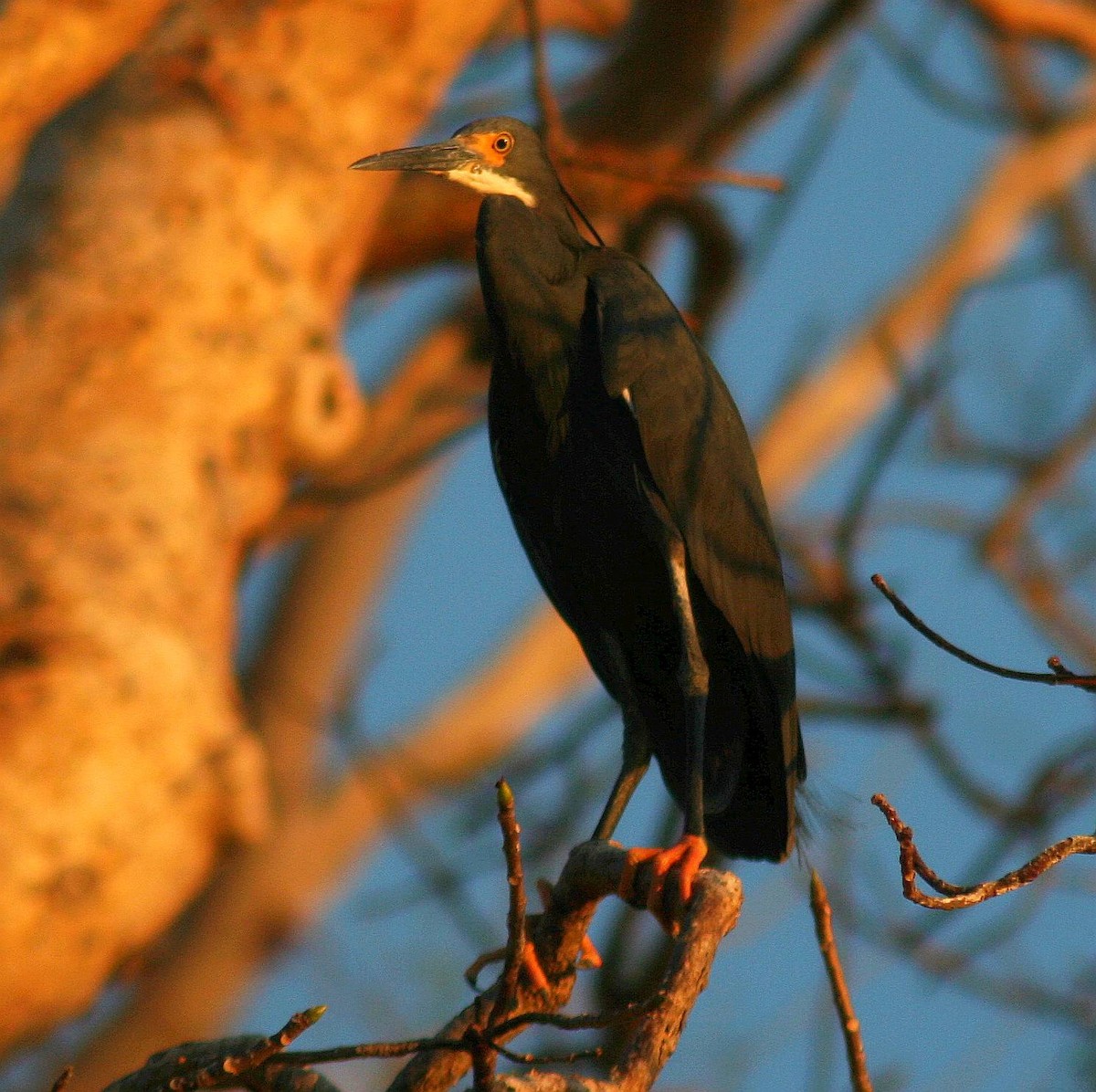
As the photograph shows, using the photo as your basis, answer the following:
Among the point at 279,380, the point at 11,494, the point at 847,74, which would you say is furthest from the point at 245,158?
the point at 847,74

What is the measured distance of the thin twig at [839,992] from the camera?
7.73 ft

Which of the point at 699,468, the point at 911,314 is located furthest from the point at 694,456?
the point at 911,314

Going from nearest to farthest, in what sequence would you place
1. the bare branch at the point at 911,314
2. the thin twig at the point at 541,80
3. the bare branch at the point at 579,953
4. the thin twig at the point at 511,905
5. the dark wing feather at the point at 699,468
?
the thin twig at the point at 511,905
the bare branch at the point at 579,953
the dark wing feather at the point at 699,468
the thin twig at the point at 541,80
the bare branch at the point at 911,314

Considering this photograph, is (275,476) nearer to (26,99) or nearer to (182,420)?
(182,420)

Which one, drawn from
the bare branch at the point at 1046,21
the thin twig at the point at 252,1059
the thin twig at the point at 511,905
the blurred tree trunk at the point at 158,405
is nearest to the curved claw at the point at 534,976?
the thin twig at the point at 511,905

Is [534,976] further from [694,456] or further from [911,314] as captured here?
[911,314]

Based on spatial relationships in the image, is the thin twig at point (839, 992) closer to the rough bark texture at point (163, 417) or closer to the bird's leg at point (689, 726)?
the bird's leg at point (689, 726)

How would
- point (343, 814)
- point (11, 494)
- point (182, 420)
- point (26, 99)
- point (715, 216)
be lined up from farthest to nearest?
point (343, 814), point (715, 216), point (182, 420), point (11, 494), point (26, 99)

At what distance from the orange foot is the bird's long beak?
153 centimetres

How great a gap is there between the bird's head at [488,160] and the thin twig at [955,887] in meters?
1.87

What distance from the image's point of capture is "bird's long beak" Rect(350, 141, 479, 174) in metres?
3.55

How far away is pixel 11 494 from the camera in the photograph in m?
4.69

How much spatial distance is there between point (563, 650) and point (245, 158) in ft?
17.4

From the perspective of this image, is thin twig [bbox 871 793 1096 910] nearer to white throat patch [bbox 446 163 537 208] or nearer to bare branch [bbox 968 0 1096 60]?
white throat patch [bbox 446 163 537 208]
